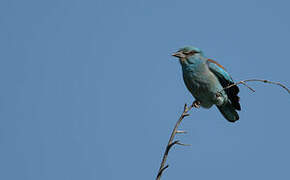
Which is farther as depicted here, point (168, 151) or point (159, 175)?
point (168, 151)

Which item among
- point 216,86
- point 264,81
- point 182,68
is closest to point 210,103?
point 216,86

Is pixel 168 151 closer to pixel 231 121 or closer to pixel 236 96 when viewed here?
pixel 236 96

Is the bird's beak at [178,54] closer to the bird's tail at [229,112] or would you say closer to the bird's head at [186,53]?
the bird's head at [186,53]

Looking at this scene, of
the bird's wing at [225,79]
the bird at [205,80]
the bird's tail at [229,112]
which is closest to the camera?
the bird at [205,80]

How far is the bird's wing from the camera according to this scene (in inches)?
296

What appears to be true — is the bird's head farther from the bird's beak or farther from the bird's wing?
the bird's wing

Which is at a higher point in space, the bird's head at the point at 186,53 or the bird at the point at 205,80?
the bird's head at the point at 186,53

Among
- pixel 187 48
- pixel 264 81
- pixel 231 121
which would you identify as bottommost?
pixel 231 121

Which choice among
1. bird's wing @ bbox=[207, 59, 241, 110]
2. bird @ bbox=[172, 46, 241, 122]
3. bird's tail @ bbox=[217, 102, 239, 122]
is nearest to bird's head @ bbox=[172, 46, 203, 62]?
bird @ bbox=[172, 46, 241, 122]

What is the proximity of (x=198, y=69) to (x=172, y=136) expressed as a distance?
4696 millimetres

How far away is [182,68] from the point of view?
767cm

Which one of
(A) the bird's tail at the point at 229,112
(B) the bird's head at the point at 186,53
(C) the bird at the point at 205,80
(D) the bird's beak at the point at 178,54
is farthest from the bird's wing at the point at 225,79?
(D) the bird's beak at the point at 178,54

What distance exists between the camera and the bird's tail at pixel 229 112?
25.8ft

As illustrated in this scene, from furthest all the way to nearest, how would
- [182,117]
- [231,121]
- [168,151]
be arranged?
[231,121], [182,117], [168,151]
